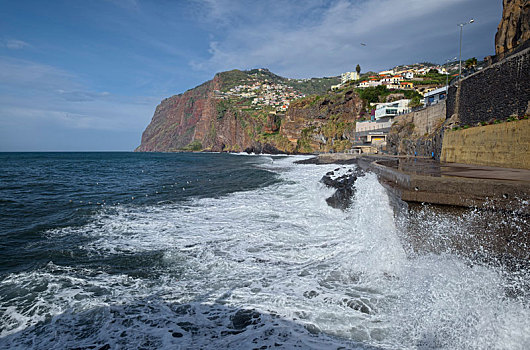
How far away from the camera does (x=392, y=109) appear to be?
45.6 metres

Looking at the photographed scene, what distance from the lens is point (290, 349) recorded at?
10.3 feet

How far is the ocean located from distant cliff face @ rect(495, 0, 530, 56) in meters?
23.2

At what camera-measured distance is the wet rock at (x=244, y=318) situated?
3660 millimetres

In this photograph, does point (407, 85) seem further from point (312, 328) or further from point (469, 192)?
point (312, 328)

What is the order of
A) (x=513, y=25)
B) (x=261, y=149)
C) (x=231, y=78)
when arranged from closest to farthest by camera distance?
(x=513, y=25)
(x=261, y=149)
(x=231, y=78)

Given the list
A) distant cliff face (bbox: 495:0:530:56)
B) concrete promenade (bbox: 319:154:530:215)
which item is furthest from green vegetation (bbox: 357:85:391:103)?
concrete promenade (bbox: 319:154:530:215)

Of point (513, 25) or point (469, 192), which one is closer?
point (469, 192)

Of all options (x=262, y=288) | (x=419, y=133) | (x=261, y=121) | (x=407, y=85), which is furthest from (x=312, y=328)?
(x=261, y=121)

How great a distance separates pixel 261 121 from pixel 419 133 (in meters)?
76.1

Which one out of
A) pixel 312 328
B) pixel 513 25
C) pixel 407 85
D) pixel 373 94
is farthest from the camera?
pixel 407 85

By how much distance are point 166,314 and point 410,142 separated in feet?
92.6

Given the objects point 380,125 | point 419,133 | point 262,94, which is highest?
point 262,94

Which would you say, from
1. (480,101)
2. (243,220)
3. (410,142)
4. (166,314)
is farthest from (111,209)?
(410,142)

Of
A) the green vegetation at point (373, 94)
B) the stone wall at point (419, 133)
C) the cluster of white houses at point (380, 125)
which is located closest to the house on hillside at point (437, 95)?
the stone wall at point (419, 133)
